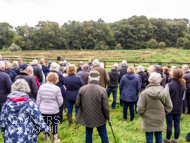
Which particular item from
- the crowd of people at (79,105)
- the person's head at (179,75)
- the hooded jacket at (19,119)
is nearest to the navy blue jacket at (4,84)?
the crowd of people at (79,105)

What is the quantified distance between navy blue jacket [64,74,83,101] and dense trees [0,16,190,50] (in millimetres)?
56131

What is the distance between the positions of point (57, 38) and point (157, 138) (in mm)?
61091

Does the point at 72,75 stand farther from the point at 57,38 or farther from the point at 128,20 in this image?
the point at 128,20

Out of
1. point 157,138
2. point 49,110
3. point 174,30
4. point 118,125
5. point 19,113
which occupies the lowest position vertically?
point 118,125

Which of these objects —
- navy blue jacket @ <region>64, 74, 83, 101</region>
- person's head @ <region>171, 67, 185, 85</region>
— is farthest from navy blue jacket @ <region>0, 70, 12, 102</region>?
person's head @ <region>171, 67, 185, 85</region>

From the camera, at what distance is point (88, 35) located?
206 ft

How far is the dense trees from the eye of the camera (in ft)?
197

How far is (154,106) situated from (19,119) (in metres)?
2.49

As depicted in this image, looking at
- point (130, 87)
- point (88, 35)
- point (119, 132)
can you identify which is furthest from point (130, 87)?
point (88, 35)

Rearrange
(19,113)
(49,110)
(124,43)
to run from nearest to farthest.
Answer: (19,113) → (49,110) → (124,43)

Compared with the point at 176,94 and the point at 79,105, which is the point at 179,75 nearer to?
the point at 176,94

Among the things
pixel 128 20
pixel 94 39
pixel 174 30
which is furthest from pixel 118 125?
pixel 174 30

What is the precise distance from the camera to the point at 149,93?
305 centimetres

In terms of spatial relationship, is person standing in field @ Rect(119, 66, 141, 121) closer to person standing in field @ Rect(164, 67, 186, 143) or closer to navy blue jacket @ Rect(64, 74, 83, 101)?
person standing in field @ Rect(164, 67, 186, 143)
